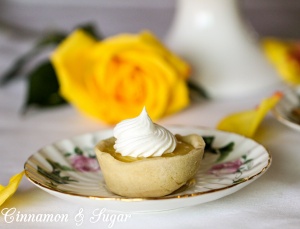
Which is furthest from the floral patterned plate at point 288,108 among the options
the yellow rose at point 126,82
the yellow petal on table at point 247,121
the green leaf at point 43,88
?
the green leaf at point 43,88

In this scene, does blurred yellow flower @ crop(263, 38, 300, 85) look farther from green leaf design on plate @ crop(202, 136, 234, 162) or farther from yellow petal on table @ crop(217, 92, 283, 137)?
green leaf design on plate @ crop(202, 136, 234, 162)

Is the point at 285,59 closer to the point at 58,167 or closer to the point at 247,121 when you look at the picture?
the point at 247,121

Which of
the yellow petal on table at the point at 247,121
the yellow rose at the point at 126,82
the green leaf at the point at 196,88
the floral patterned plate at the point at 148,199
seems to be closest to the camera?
the floral patterned plate at the point at 148,199

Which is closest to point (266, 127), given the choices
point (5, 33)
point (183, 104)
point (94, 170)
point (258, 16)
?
point (183, 104)

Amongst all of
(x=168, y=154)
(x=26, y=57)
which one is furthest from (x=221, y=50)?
(x=168, y=154)

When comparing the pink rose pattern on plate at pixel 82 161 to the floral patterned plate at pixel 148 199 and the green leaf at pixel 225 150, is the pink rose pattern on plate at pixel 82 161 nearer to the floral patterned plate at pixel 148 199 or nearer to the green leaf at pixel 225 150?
the floral patterned plate at pixel 148 199

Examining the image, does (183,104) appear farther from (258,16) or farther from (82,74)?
(258,16)
